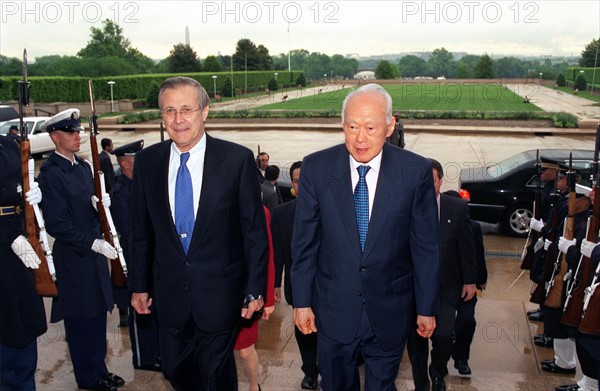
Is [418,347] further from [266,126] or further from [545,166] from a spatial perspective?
[266,126]

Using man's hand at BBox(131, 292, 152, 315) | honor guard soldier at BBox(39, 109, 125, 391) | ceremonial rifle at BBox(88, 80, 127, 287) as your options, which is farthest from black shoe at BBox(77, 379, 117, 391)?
man's hand at BBox(131, 292, 152, 315)

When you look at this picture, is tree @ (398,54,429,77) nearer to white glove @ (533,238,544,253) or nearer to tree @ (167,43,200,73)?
tree @ (167,43,200,73)

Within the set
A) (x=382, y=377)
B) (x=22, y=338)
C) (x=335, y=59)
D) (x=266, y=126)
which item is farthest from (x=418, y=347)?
(x=335, y=59)

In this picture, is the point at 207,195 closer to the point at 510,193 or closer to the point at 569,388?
the point at 569,388

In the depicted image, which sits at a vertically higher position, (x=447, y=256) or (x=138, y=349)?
(x=447, y=256)

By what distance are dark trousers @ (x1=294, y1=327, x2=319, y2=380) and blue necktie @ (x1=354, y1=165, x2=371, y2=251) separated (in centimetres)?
192

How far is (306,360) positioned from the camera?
5.36m

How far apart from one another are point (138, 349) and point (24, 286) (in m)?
1.07

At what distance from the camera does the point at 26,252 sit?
479cm

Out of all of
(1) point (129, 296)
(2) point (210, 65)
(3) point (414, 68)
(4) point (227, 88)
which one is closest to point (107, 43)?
(2) point (210, 65)

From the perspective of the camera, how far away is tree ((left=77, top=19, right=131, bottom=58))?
106 m

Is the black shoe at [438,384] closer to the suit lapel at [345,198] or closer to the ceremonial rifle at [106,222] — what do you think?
the suit lapel at [345,198]

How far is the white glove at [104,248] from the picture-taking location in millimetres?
5238

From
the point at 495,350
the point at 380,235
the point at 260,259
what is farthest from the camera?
the point at 495,350
